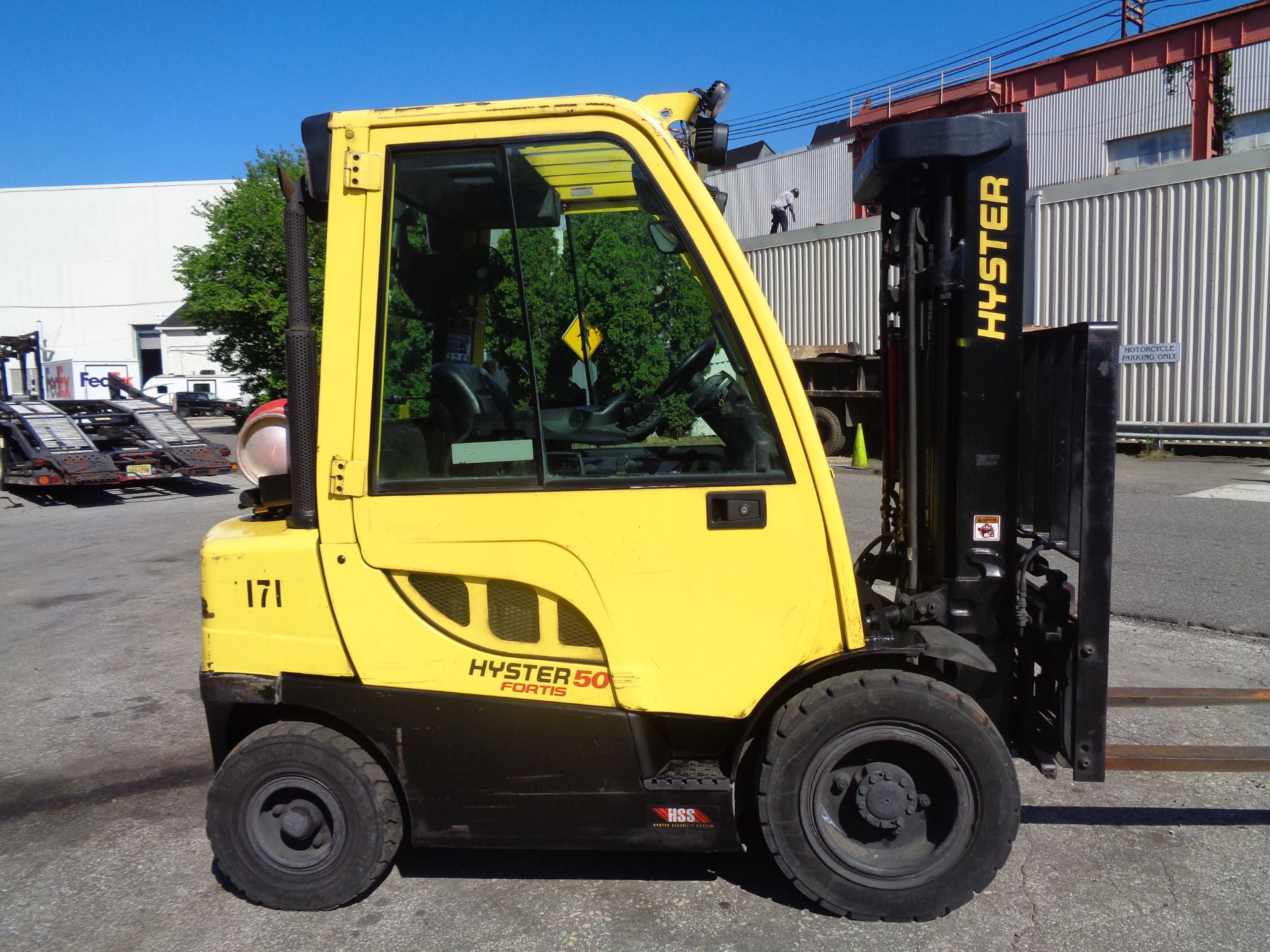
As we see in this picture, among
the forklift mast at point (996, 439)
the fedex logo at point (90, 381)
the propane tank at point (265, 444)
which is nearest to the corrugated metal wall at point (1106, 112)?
the forklift mast at point (996, 439)

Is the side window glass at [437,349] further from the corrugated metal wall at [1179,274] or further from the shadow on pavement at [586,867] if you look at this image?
the corrugated metal wall at [1179,274]

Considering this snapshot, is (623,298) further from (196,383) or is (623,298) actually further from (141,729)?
(196,383)

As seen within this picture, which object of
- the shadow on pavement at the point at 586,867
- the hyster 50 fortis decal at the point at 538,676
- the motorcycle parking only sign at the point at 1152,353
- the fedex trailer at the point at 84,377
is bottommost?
the shadow on pavement at the point at 586,867

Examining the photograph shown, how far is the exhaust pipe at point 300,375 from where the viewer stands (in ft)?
9.95

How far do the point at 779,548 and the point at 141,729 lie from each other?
415cm

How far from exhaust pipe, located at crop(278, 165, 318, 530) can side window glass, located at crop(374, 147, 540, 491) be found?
275 millimetres

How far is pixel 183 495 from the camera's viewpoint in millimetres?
15398

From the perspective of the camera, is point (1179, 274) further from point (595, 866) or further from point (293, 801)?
point (293, 801)

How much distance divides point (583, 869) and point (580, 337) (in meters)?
1.99

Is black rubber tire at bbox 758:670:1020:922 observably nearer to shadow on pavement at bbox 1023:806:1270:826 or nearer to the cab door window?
the cab door window

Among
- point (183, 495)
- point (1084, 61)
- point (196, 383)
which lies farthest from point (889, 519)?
point (196, 383)

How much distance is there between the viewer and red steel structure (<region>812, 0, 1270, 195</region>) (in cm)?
2172

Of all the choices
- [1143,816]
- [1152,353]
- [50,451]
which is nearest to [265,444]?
[1143,816]

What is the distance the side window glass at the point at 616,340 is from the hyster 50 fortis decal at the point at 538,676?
23.5 inches
